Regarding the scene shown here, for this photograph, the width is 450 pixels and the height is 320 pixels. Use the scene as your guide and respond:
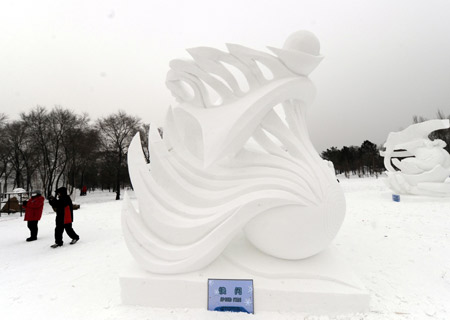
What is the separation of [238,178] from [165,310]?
1.95m

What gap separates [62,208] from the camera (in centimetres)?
564

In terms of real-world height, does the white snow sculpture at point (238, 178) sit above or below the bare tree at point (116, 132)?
below

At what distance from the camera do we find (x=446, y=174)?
10.1m

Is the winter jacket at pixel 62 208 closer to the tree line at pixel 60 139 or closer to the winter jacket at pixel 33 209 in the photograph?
the winter jacket at pixel 33 209

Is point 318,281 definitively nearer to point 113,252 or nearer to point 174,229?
point 174,229

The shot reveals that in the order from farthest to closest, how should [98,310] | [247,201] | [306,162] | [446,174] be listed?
[446,174] → [306,162] → [247,201] → [98,310]

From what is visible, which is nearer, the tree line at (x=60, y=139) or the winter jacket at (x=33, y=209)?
the winter jacket at (x=33, y=209)

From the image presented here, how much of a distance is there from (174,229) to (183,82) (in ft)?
8.40

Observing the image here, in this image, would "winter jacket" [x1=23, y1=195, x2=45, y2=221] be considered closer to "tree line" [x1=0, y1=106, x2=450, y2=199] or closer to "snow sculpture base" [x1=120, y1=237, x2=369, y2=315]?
"snow sculpture base" [x1=120, y1=237, x2=369, y2=315]

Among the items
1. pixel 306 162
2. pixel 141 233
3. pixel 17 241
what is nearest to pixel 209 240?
pixel 141 233

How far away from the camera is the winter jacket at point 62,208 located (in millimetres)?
5621

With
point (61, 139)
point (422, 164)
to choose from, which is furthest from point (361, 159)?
point (61, 139)

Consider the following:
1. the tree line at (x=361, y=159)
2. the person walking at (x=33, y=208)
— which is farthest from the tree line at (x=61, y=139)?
the tree line at (x=361, y=159)

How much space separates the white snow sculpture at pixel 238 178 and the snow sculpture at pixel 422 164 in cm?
952
